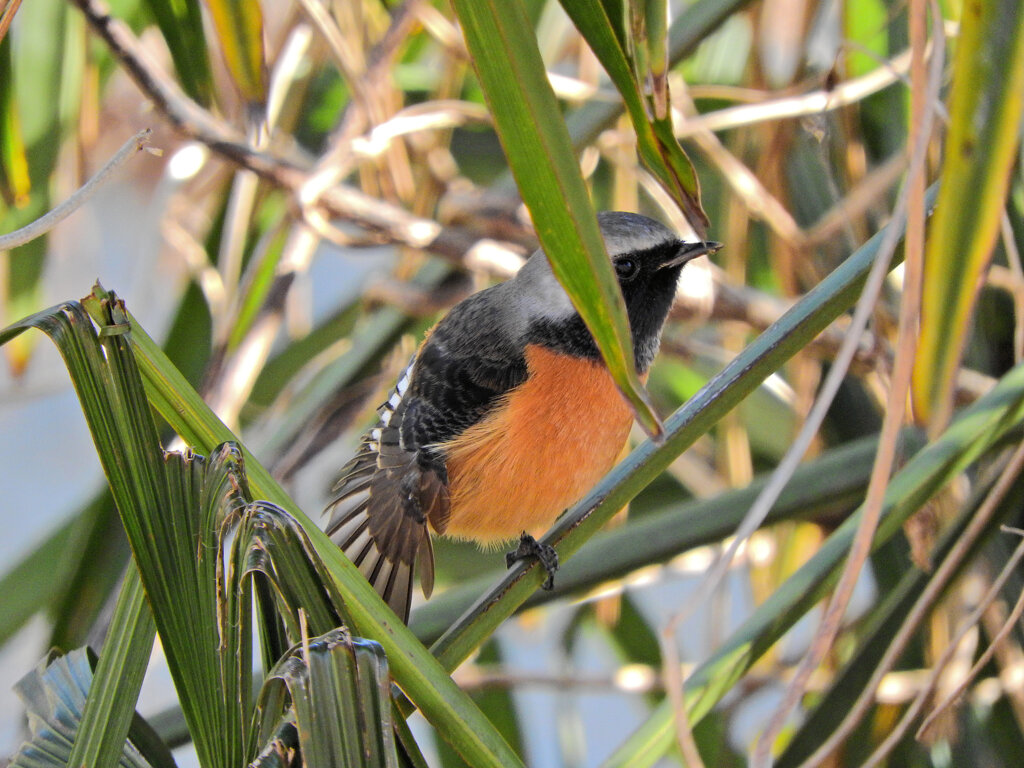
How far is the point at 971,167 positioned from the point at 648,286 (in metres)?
0.82

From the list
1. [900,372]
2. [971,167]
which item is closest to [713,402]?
[900,372]

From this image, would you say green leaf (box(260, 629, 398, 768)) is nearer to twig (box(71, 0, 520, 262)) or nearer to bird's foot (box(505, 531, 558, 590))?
bird's foot (box(505, 531, 558, 590))

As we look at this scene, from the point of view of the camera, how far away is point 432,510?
149 centimetres

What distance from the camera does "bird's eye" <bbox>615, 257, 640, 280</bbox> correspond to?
1.62 meters

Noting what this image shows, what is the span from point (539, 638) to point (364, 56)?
1.57m

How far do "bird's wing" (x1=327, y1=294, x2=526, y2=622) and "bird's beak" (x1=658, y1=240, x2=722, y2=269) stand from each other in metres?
0.27

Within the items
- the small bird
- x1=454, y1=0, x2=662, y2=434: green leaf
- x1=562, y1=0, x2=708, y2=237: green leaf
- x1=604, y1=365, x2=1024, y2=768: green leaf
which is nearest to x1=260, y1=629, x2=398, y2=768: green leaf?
x1=454, y1=0, x2=662, y2=434: green leaf

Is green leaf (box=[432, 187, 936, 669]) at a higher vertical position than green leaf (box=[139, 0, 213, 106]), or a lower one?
lower

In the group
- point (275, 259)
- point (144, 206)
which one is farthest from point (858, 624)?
point (144, 206)

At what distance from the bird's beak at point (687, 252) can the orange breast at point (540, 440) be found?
19 cm

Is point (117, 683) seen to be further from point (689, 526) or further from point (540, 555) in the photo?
point (689, 526)

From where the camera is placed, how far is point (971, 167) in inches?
33.1

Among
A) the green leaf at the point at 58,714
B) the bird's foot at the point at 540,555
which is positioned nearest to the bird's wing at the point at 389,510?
the bird's foot at the point at 540,555

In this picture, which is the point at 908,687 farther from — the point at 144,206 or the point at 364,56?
the point at 144,206
